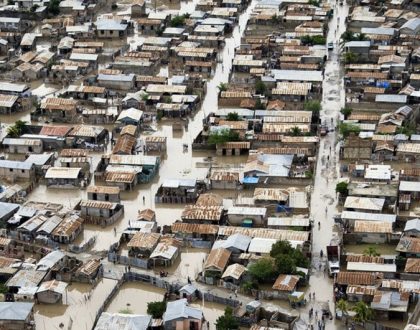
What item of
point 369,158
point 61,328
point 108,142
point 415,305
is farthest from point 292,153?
point 61,328

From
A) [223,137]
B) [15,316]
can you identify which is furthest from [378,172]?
[15,316]

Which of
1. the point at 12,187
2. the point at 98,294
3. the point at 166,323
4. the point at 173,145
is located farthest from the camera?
the point at 173,145

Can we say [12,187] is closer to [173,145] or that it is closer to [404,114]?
[173,145]

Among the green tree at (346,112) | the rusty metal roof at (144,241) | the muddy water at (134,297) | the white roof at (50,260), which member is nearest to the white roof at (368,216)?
the rusty metal roof at (144,241)

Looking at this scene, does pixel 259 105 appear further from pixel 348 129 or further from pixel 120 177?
pixel 120 177

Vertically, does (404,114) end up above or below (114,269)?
above

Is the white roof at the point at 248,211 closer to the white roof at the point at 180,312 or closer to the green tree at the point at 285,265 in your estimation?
the green tree at the point at 285,265

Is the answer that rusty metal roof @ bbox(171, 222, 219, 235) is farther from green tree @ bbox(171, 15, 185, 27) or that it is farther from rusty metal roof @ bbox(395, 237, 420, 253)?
green tree @ bbox(171, 15, 185, 27)

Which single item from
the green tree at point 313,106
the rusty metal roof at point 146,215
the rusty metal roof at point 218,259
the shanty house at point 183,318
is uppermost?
the green tree at point 313,106
